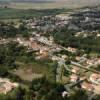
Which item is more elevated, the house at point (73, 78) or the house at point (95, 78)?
the house at point (73, 78)

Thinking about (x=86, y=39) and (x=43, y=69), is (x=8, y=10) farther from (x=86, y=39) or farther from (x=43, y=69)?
(x=43, y=69)

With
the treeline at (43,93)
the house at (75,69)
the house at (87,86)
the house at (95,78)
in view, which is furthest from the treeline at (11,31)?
the treeline at (43,93)

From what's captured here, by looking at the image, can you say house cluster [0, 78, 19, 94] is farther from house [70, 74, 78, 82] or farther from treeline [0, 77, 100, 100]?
house [70, 74, 78, 82]

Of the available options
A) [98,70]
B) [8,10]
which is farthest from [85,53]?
[8,10]

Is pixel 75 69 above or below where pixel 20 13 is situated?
above

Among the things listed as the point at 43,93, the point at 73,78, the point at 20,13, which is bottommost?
the point at 20,13

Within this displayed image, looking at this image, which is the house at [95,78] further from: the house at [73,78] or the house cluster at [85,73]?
the house at [73,78]

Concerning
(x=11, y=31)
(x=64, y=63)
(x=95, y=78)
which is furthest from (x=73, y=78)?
(x=11, y=31)

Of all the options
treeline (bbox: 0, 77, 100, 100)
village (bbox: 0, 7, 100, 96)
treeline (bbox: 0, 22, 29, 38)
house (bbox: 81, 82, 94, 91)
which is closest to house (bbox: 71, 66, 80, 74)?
village (bbox: 0, 7, 100, 96)

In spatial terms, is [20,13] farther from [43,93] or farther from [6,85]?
[43,93]
